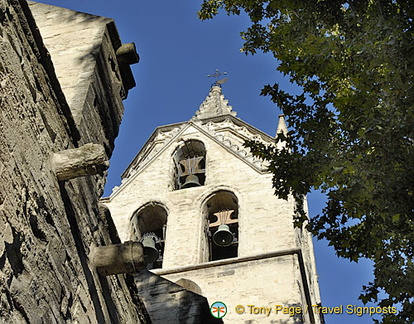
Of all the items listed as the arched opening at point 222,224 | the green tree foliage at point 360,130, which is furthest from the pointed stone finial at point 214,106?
the green tree foliage at point 360,130

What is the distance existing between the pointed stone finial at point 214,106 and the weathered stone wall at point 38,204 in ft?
65.0

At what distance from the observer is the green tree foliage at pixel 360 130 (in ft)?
16.4

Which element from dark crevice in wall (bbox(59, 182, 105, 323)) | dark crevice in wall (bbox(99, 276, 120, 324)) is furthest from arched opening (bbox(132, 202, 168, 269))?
dark crevice in wall (bbox(59, 182, 105, 323))

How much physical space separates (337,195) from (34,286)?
2.37m

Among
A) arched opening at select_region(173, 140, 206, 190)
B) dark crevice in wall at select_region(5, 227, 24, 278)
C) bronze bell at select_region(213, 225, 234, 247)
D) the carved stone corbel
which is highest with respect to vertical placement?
arched opening at select_region(173, 140, 206, 190)

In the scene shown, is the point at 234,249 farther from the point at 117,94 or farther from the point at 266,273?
the point at 117,94

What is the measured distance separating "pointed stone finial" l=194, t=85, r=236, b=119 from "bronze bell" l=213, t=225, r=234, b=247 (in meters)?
9.22

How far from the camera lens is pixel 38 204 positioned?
4.52 metres

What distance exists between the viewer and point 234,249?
16.4m

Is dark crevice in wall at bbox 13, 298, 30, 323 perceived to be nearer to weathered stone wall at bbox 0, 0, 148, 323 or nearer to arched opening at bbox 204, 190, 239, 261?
weathered stone wall at bbox 0, 0, 148, 323

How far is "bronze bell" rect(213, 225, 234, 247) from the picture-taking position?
52.9 feet

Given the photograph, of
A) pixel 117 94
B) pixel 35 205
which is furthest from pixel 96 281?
pixel 117 94

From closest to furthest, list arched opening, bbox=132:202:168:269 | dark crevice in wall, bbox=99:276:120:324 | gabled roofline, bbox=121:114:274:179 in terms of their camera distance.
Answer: dark crevice in wall, bbox=99:276:120:324 → arched opening, bbox=132:202:168:269 → gabled roofline, bbox=121:114:274:179

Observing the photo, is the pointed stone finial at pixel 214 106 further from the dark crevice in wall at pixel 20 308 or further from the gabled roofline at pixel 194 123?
the dark crevice in wall at pixel 20 308
